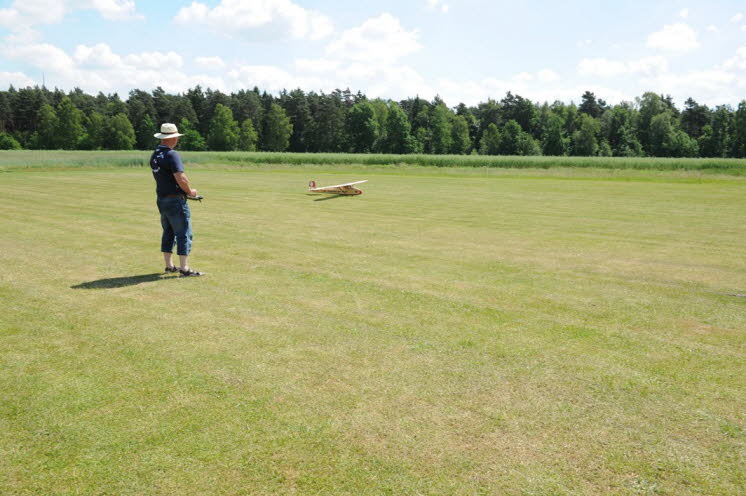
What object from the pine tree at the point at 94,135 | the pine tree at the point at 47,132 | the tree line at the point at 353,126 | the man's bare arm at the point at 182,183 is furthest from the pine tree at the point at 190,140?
the man's bare arm at the point at 182,183

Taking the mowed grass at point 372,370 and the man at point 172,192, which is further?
the man at point 172,192

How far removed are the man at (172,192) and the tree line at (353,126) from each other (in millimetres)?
114662

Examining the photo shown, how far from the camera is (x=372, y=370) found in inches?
210

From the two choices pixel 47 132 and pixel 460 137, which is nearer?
pixel 47 132

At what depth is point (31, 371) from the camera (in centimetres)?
523

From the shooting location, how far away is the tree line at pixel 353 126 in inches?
4530

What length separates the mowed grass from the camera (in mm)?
3686

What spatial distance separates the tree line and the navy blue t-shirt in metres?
115

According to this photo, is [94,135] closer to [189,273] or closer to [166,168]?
[166,168]

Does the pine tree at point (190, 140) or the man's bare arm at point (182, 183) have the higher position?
the pine tree at point (190, 140)

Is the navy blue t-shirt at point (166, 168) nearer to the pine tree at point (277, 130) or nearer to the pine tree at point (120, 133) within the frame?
the pine tree at point (120, 133)

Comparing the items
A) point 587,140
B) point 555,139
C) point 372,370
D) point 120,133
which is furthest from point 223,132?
point 372,370

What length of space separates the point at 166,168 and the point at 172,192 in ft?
1.39

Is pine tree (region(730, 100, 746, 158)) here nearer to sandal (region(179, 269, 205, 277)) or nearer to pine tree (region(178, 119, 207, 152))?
pine tree (region(178, 119, 207, 152))
